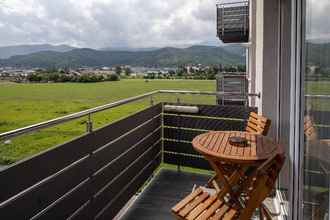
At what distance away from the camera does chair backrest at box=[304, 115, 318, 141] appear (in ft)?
5.19

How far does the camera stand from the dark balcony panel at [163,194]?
2.89m

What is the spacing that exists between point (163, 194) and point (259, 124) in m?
1.30

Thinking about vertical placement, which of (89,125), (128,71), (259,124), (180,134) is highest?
(128,71)

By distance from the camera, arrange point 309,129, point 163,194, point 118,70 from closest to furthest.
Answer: point 309,129 → point 163,194 → point 118,70

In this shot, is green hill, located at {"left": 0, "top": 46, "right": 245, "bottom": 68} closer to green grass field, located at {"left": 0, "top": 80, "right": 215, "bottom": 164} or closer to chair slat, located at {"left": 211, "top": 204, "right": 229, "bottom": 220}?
green grass field, located at {"left": 0, "top": 80, "right": 215, "bottom": 164}

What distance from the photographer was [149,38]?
2594cm

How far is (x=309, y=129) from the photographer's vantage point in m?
1.68

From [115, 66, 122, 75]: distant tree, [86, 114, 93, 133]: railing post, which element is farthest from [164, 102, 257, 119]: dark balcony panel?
[115, 66, 122, 75]: distant tree

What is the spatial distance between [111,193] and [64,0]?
2722cm

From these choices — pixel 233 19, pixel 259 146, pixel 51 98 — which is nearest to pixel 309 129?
pixel 259 146

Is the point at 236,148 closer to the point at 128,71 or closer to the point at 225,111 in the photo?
the point at 225,111

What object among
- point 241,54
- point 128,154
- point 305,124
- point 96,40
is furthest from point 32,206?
point 96,40

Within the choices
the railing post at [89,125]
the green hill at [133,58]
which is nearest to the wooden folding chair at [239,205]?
the railing post at [89,125]

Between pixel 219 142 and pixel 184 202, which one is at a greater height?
pixel 219 142
